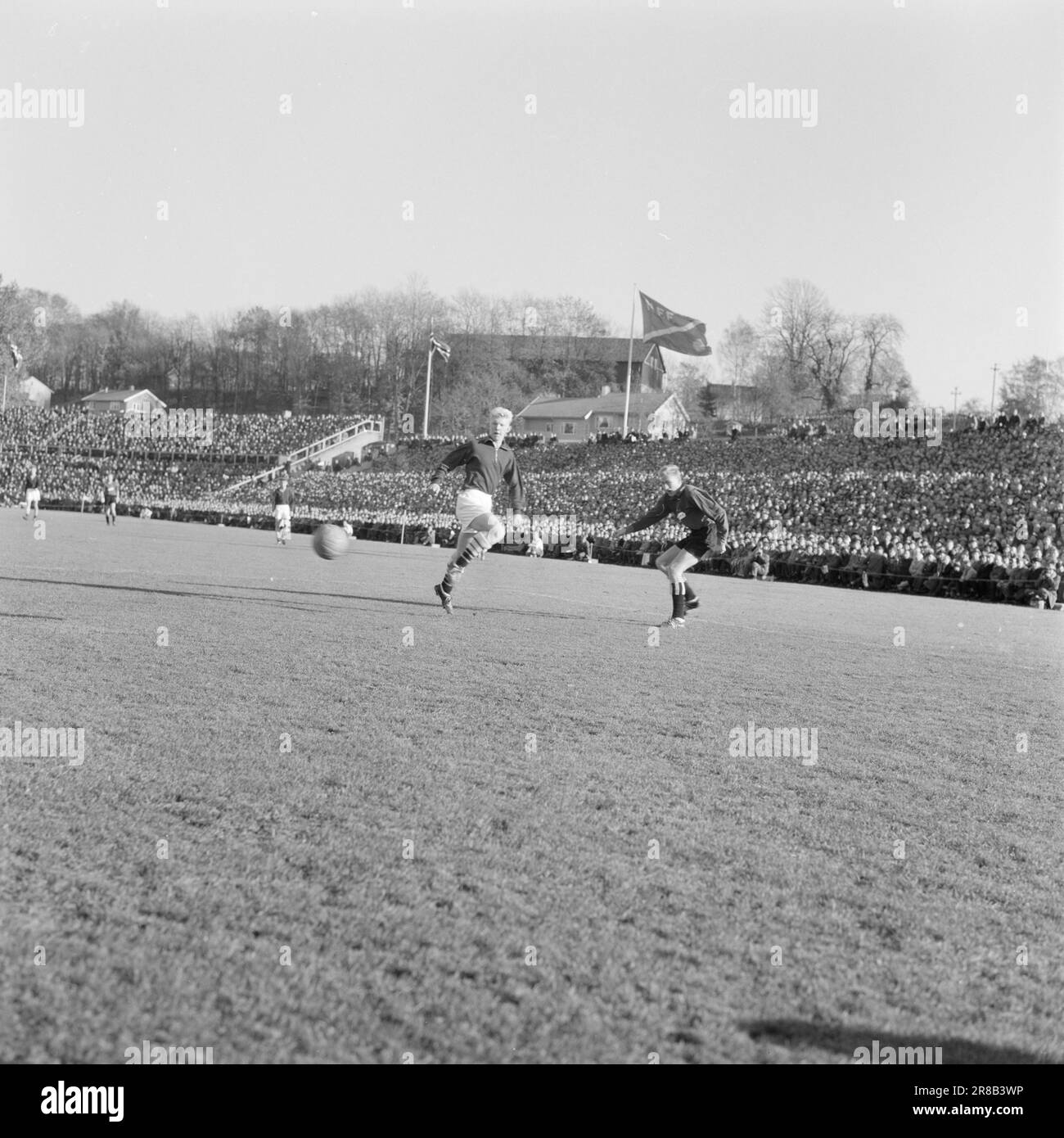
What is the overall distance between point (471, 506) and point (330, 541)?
3510mm

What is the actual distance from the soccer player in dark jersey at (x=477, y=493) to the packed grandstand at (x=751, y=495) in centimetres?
89

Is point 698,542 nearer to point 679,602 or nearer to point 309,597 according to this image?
Result: point 679,602

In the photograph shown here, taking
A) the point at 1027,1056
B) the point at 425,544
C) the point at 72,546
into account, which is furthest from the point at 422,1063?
the point at 425,544

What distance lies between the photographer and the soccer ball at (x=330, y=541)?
17.0m

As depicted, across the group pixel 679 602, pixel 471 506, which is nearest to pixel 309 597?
pixel 471 506

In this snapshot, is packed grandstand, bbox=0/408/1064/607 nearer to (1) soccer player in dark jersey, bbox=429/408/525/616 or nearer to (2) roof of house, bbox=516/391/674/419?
(1) soccer player in dark jersey, bbox=429/408/525/616

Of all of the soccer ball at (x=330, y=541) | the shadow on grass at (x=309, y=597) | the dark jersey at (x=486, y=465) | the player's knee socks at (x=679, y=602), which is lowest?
the shadow on grass at (x=309, y=597)

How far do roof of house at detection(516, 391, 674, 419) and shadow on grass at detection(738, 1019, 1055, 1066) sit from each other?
8524cm

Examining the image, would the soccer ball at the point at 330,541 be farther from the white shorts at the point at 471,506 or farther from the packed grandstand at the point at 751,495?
the packed grandstand at the point at 751,495

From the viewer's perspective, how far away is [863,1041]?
3.47m

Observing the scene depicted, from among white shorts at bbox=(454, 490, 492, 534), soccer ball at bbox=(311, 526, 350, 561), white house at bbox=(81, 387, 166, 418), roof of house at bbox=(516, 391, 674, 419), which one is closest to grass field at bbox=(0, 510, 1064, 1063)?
white shorts at bbox=(454, 490, 492, 534)

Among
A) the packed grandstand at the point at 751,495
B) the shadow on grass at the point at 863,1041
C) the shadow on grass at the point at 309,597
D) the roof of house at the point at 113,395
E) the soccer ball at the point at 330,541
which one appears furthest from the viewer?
the roof of house at the point at 113,395

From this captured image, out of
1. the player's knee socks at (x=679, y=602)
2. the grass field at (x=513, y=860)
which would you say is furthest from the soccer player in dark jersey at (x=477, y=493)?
the grass field at (x=513, y=860)

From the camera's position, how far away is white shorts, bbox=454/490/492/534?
47.3ft
